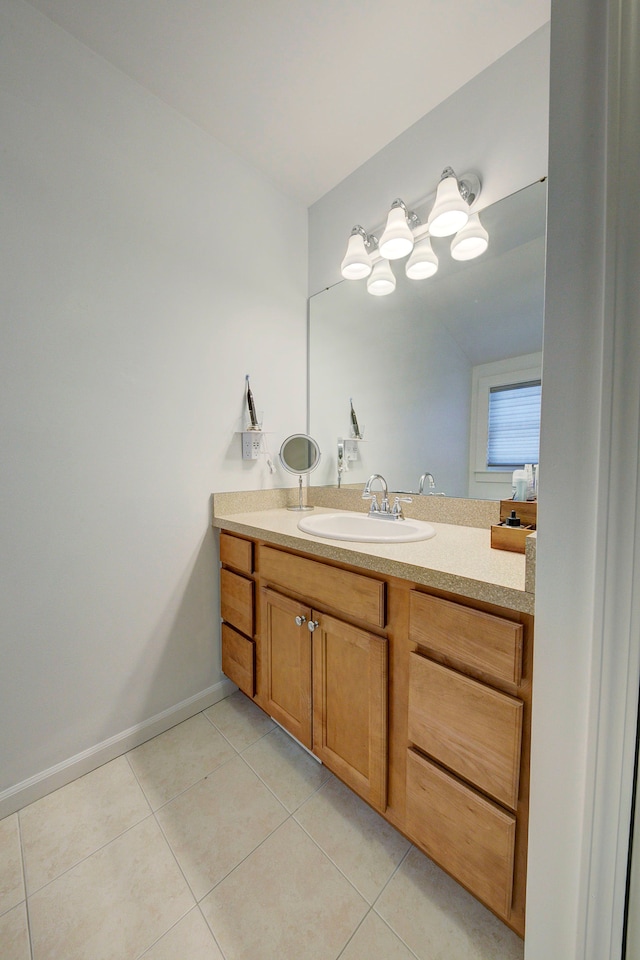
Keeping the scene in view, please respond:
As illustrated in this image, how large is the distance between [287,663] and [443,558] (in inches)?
27.3

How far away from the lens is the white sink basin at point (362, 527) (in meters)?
1.14

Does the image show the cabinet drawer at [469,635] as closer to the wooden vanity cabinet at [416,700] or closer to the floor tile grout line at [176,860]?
the wooden vanity cabinet at [416,700]

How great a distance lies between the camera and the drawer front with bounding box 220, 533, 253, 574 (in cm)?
136

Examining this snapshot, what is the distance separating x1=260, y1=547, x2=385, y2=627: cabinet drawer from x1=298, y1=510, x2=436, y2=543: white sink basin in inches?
4.3

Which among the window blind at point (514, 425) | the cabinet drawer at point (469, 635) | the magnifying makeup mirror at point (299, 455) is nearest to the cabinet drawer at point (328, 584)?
the cabinet drawer at point (469, 635)

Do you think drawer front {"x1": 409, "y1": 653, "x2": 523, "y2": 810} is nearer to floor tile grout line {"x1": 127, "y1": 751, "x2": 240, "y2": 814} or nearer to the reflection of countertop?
the reflection of countertop

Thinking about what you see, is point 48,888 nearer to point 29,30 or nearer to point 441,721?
point 441,721

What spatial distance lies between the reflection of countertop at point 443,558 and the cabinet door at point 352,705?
0.21m

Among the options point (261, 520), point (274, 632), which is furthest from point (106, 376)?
point (274, 632)

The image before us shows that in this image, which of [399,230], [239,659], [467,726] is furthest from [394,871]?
[399,230]

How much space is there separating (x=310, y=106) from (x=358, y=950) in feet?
8.05

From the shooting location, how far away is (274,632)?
1.27 m

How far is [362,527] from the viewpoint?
4.69 ft

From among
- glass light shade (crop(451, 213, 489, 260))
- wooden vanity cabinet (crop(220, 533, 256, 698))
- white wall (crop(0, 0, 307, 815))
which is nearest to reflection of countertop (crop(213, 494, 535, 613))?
wooden vanity cabinet (crop(220, 533, 256, 698))
